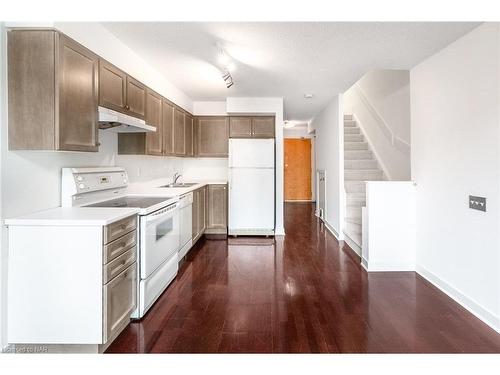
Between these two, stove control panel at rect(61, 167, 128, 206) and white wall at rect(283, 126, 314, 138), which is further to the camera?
white wall at rect(283, 126, 314, 138)

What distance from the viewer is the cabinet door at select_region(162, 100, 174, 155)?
3881 millimetres

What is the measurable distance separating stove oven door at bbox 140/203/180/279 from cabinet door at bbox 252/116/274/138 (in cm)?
252

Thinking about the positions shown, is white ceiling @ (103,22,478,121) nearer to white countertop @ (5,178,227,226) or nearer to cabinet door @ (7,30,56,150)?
cabinet door @ (7,30,56,150)

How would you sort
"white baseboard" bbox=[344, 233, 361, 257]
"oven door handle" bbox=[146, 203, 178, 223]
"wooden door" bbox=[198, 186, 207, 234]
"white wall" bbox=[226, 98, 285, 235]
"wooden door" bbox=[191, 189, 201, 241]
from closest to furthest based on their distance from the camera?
"oven door handle" bbox=[146, 203, 178, 223]
"white baseboard" bbox=[344, 233, 361, 257]
"wooden door" bbox=[191, 189, 201, 241]
"wooden door" bbox=[198, 186, 207, 234]
"white wall" bbox=[226, 98, 285, 235]

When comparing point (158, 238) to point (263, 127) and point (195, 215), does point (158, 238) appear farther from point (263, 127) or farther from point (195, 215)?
point (263, 127)

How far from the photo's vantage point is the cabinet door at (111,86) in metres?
2.47

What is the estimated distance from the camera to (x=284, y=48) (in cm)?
304

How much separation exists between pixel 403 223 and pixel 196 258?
8.78 feet

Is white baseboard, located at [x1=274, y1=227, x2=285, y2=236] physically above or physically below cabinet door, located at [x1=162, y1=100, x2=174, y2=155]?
below

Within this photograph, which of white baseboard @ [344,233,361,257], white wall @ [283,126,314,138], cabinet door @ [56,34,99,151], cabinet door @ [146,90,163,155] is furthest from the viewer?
white wall @ [283,126,314,138]

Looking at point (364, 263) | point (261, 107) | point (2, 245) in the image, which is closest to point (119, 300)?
point (2, 245)

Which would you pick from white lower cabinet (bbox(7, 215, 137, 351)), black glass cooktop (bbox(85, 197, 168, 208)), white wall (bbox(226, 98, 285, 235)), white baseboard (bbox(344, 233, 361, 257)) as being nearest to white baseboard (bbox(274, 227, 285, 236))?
white wall (bbox(226, 98, 285, 235))

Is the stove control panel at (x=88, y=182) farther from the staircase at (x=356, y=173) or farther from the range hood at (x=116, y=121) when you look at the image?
the staircase at (x=356, y=173)

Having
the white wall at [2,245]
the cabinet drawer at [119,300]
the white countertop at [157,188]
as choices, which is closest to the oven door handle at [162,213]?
the white countertop at [157,188]
